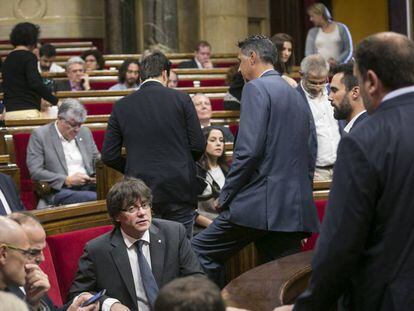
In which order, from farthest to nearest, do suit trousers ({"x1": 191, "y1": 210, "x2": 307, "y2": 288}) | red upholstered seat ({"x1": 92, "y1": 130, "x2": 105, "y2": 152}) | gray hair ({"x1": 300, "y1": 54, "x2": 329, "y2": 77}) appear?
1. red upholstered seat ({"x1": 92, "y1": 130, "x2": 105, "y2": 152})
2. gray hair ({"x1": 300, "y1": 54, "x2": 329, "y2": 77})
3. suit trousers ({"x1": 191, "y1": 210, "x2": 307, "y2": 288})

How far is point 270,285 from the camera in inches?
126

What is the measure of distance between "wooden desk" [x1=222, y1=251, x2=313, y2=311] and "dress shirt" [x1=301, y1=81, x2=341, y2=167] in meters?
2.52

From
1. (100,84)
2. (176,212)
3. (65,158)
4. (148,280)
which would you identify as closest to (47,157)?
(65,158)

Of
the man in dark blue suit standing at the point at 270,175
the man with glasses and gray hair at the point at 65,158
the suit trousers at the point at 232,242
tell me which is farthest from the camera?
the man with glasses and gray hair at the point at 65,158

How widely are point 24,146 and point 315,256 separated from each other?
15.5ft

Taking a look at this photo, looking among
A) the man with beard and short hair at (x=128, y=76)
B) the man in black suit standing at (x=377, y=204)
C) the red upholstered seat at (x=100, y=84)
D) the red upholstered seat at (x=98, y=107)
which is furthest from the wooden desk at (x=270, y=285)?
the red upholstered seat at (x=100, y=84)

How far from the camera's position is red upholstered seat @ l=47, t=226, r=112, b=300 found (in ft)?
13.8

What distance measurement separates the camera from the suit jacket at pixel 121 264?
396 cm

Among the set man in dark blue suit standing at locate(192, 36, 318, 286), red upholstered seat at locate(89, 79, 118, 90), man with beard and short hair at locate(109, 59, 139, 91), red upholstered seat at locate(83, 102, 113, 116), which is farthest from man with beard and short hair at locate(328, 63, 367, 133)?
red upholstered seat at locate(89, 79, 118, 90)

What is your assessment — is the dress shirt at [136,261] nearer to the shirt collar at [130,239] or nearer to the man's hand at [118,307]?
the shirt collar at [130,239]

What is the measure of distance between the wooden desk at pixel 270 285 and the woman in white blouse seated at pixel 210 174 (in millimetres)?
2004

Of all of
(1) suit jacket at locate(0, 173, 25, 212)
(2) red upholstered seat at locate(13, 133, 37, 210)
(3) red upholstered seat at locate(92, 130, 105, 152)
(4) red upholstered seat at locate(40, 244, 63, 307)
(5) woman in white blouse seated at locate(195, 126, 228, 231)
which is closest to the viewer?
(4) red upholstered seat at locate(40, 244, 63, 307)

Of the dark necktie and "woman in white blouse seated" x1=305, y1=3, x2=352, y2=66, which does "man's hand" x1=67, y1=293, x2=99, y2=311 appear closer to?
the dark necktie

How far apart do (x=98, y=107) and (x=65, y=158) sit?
2082 millimetres
